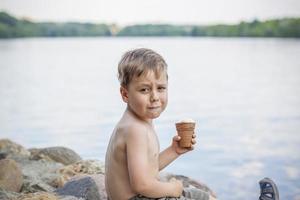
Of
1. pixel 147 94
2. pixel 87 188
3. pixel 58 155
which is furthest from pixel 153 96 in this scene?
pixel 58 155

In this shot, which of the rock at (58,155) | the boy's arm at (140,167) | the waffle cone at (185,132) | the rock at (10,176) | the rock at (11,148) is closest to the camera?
the boy's arm at (140,167)

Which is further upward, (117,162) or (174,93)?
(117,162)

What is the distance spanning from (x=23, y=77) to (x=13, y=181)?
1411 cm

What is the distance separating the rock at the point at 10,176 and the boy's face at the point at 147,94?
2.38 metres

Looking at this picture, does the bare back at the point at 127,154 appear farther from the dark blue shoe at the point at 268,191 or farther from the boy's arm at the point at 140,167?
the dark blue shoe at the point at 268,191

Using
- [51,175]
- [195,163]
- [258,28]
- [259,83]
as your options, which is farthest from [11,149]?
[258,28]

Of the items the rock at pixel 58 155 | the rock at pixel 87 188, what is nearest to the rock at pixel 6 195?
the rock at pixel 87 188

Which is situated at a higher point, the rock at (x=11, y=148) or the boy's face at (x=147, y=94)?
the boy's face at (x=147, y=94)

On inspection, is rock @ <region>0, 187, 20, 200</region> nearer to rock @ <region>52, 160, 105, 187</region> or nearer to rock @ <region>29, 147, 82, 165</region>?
rock @ <region>52, 160, 105, 187</region>

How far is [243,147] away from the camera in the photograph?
935 cm

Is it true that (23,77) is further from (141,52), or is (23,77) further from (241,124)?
(141,52)

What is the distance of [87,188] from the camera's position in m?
4.16

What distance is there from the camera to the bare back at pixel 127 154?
2791 mm

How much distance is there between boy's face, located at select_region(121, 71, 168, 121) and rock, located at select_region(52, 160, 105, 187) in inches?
84.9
